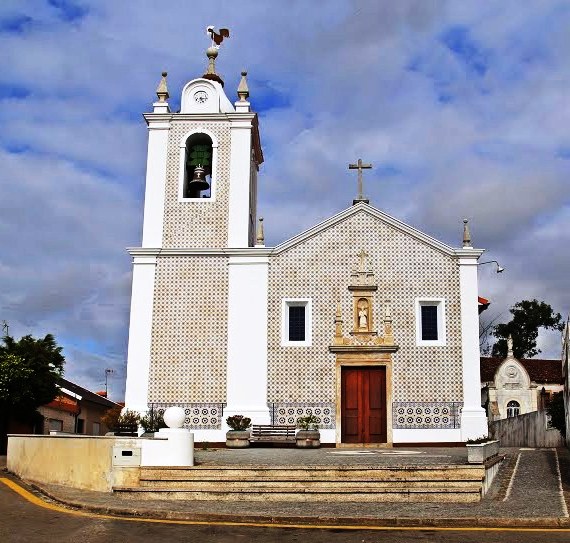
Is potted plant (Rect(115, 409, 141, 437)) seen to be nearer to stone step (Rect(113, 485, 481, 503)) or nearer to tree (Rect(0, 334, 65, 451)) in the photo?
stone step (Rect(113, 485, 481, 503))

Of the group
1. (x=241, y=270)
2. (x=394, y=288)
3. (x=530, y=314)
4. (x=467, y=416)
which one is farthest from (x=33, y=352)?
(x=530, y=314)

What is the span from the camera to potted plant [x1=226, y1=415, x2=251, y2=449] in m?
19.6

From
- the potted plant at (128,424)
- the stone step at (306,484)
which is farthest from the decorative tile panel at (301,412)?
the stone step at (306,484)

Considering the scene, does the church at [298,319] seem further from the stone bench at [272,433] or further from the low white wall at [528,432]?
the low white wall at [528,432]

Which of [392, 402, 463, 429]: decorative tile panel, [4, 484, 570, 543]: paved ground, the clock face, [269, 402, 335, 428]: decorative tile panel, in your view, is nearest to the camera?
[4, 484, 570, 543]: paved ground

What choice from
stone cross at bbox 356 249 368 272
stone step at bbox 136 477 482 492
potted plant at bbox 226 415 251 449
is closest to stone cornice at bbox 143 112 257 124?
stone cross at bbox 356 249 368 272

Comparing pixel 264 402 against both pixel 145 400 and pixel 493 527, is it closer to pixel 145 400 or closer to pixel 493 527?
pixel 145 400

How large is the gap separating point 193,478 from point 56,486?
268 centimetres

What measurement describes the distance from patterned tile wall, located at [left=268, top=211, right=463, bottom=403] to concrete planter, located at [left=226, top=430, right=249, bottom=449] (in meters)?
1.63

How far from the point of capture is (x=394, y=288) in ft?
71.4

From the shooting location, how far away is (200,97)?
23734 millimetres

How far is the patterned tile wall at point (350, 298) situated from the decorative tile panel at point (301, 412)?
17cm

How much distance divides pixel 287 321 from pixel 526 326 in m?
41.9

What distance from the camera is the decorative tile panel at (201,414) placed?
20859mm
